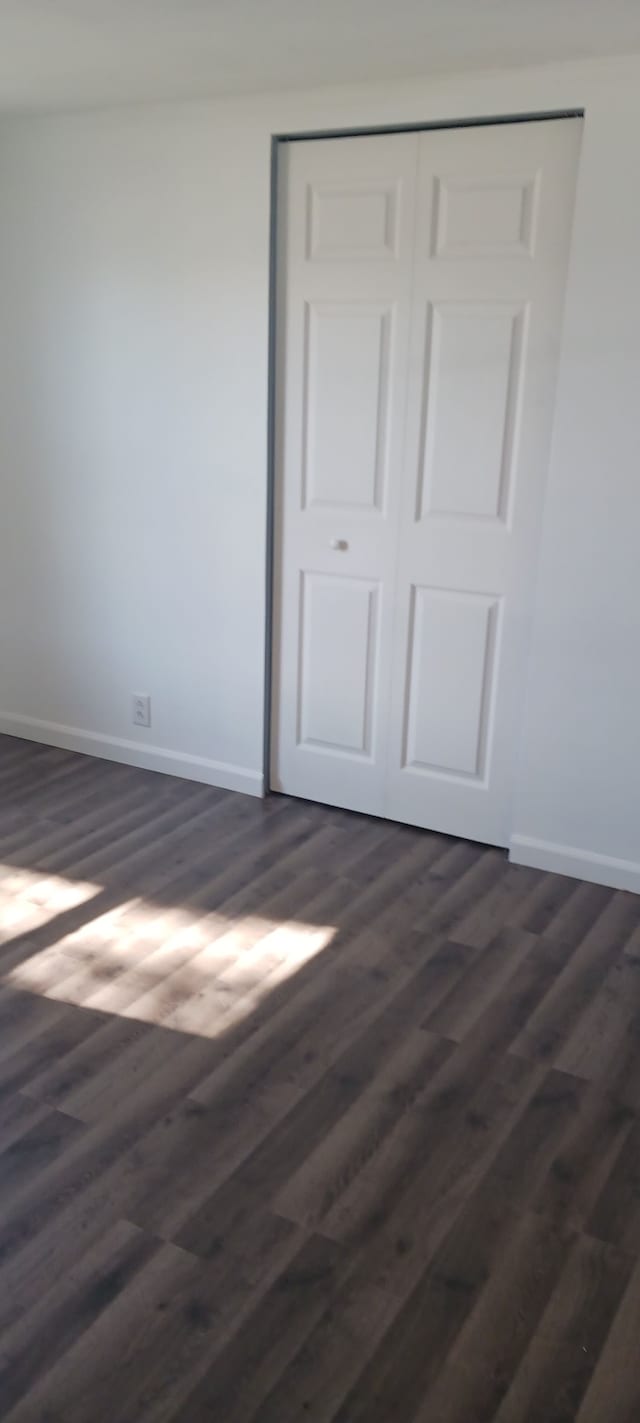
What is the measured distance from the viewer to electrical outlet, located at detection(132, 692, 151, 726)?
402 cm

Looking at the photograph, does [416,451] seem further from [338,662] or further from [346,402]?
[338,662]

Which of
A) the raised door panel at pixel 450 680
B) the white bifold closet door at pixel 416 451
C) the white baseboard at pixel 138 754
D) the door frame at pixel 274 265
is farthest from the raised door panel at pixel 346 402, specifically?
the white baseboard at pixel 138 754

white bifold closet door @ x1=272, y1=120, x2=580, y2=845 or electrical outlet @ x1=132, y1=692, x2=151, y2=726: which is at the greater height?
white bifold closet door @ x1=272, y1=120, x2=580, y2=845

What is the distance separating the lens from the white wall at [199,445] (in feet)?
9.53

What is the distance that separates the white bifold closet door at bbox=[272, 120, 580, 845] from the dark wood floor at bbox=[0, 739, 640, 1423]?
391mm

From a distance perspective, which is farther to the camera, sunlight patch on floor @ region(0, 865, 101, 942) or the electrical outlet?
the electrical outlet

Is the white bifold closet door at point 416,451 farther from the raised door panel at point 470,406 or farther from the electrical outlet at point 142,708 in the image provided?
the electrical outlet at point 142,708

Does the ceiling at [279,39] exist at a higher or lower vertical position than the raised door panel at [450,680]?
higher

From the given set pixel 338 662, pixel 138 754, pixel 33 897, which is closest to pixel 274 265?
pixel 338 662

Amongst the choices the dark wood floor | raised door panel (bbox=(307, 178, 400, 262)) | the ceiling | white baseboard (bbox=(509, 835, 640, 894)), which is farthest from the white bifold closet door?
the dark wood floor

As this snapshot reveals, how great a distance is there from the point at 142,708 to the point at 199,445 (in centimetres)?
99

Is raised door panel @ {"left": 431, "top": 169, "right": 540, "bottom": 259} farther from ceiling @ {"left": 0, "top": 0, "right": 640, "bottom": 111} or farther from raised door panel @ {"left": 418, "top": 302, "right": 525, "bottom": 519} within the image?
ceiling @ {"left": 0, "top": 0, "right": 640, "bottom": 111}

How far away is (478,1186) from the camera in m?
2.05

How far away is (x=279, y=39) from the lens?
2646mm
